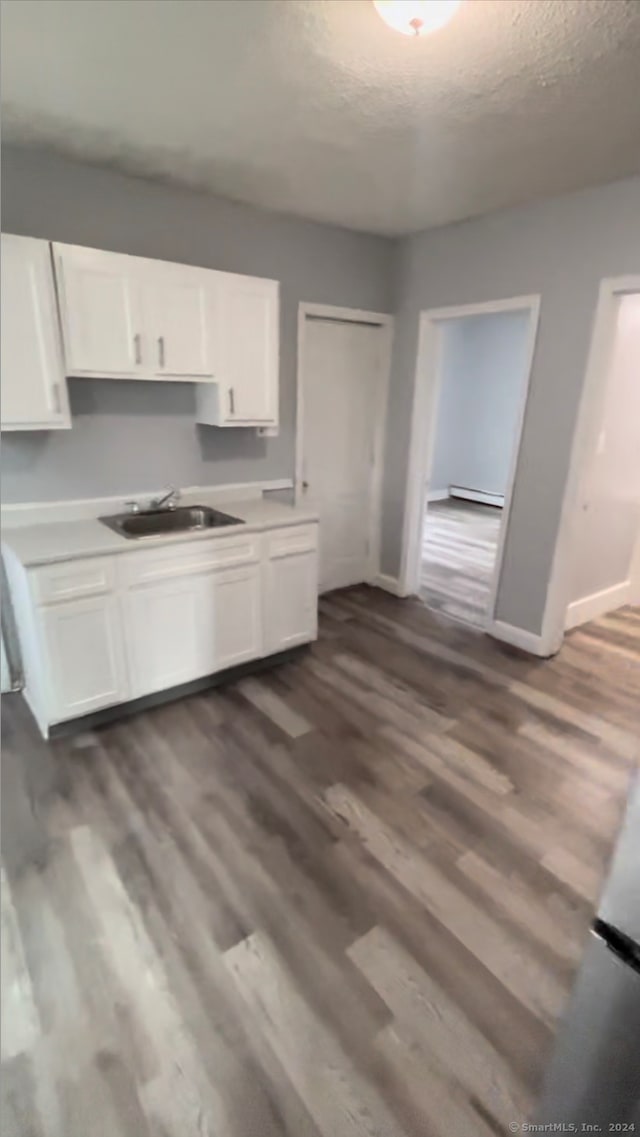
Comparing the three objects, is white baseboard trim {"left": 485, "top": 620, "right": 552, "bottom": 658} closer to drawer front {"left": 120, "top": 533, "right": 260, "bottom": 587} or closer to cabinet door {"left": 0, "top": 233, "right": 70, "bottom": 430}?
drawer front {"left": 120, "top": 533, "right": 260, "bottom": 587}

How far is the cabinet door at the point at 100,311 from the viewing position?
93.6 inches

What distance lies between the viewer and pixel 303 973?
61.9 inches

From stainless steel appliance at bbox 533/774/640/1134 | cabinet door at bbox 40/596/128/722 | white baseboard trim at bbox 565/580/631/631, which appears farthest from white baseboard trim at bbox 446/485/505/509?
stainless steel appliance at bbox 533/774/640/1134

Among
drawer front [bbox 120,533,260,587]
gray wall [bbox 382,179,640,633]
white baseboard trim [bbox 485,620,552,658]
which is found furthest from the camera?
white baseboard trim [bbox 485,620,552,658]

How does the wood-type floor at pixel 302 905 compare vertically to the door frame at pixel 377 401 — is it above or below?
below

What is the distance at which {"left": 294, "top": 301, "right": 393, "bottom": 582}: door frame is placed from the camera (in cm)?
367

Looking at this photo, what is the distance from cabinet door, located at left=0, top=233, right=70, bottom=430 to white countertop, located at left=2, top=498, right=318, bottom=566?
19.9 inches

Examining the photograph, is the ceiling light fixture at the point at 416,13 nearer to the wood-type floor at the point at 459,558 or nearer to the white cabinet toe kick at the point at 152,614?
the white cabinet toe kick at the point at 152,614

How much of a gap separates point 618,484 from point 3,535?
389 cm

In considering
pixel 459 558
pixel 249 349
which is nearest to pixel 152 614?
pixel 249 349

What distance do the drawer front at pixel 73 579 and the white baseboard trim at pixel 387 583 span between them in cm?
249

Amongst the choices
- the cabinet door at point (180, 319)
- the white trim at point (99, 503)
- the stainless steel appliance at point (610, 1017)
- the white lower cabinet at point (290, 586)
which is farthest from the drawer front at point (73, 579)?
the stainless steel appliance at point (610, 1017)

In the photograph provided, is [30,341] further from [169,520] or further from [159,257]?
[169,520]

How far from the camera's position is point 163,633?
272cm
